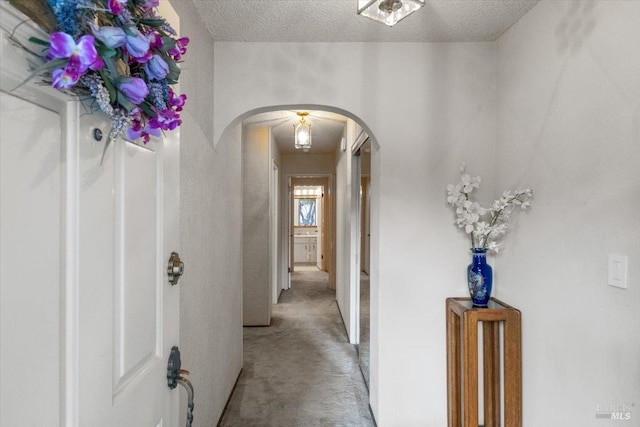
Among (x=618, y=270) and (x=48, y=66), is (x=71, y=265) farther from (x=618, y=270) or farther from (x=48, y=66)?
(x=618, y=270)

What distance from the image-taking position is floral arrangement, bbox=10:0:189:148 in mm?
529

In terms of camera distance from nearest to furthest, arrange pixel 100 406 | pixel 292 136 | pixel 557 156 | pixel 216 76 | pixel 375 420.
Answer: pixel 100 406
pixel 557 156
pixel 216 76
pixel 375 420
pixel 292 136

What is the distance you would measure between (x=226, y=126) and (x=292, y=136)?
2894 mm

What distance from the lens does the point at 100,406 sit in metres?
0.71

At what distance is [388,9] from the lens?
57.7 inches

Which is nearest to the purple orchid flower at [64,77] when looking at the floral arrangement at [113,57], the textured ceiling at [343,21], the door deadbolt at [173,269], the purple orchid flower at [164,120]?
the floral arrangement at [113,57]

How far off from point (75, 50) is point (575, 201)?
173 centimetres

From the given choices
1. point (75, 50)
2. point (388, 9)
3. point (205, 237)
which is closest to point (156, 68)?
point (75, 50)

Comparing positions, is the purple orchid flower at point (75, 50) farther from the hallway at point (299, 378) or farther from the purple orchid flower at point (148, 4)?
the hallway at point (299, 378)

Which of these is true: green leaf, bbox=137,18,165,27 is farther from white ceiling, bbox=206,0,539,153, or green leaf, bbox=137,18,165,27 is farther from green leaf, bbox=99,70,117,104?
white ceiling, bbox=206,0,539,153

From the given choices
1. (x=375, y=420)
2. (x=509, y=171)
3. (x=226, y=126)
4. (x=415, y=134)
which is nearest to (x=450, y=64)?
(x=415, y=134)

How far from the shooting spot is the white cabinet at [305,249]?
32.1ft

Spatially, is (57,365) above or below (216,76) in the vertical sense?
below

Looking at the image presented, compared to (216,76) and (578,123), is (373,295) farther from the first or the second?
(216,76)
